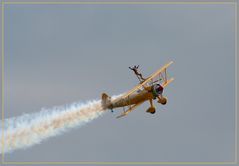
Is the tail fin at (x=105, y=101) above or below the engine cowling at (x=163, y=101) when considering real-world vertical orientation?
above

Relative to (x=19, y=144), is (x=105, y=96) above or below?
above

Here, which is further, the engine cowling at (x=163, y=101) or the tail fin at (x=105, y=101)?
the tail fin at (x=105, y=101)

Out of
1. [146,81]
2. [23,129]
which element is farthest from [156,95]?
[23,129]

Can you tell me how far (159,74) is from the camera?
202 ft

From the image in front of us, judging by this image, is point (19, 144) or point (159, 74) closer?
point (19, 144)

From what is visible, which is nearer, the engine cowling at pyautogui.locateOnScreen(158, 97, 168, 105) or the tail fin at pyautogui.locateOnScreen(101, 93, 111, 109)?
the engine cowling at pyautogui.locateOnScreen(158, 97, 168, 105)

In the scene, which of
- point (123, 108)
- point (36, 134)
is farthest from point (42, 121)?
point (123, 108)

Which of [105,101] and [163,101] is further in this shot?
[105,101]

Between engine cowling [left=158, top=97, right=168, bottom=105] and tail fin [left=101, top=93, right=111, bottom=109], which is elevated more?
tail fin [left=101, top=93, right=111, bottom=109]

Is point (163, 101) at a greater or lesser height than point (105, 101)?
lesser

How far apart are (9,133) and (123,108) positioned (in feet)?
26.7

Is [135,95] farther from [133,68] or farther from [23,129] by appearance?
[23,129]

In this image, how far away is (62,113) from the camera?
60.2 m

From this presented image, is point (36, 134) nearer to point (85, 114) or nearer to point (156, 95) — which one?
point (85, 114)
